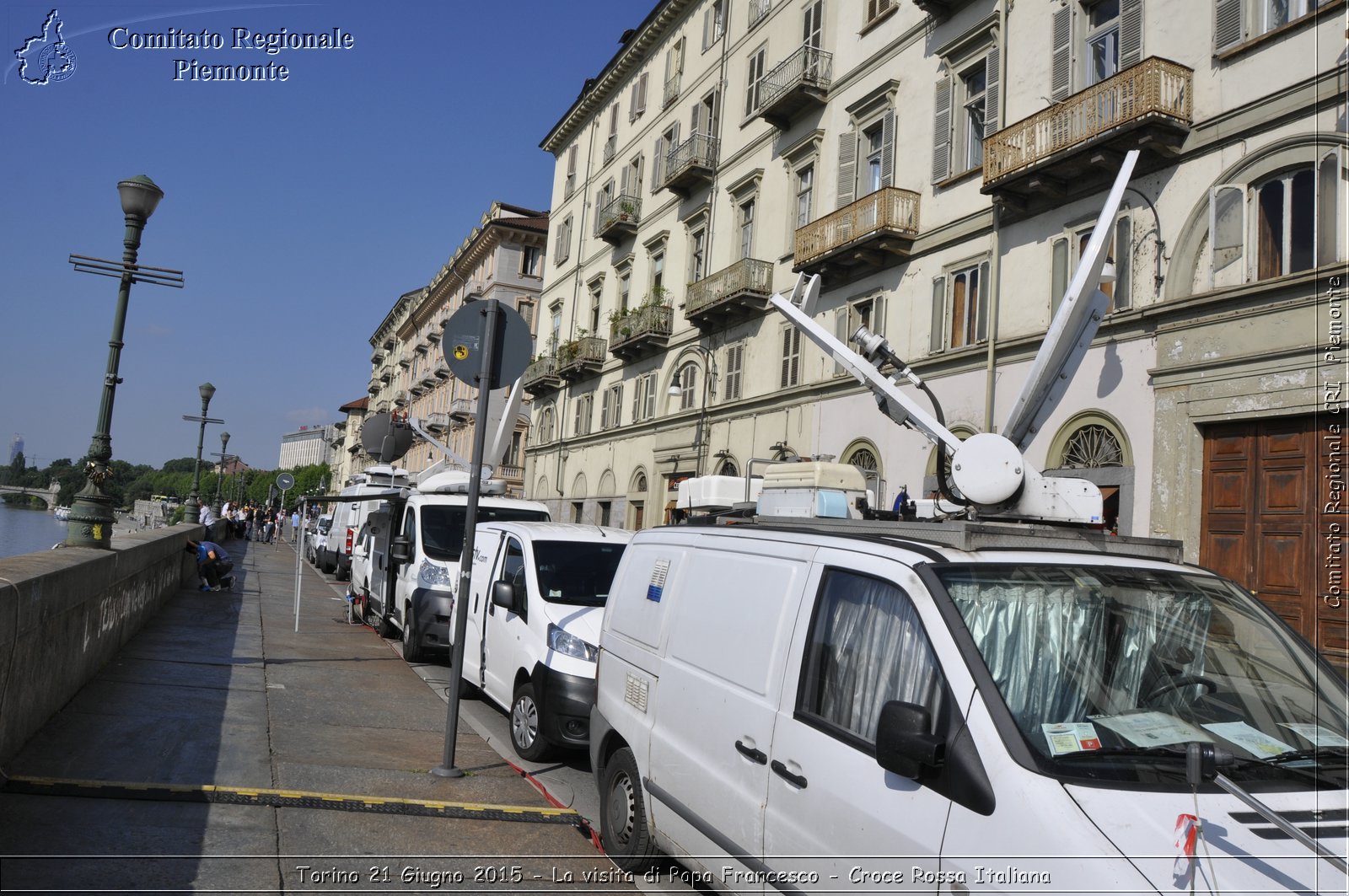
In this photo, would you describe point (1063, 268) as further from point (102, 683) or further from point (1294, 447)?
point (102, 683)

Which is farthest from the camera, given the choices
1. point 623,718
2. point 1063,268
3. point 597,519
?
point 597,519

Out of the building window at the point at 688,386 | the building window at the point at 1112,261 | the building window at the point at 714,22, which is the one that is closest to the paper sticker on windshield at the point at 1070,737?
the building window at the point at 1112,261

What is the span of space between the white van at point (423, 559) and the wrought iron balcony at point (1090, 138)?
32.1ft

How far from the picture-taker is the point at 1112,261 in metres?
15.2

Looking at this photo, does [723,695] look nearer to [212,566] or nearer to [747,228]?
[212,566]

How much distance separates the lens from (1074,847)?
265 cm

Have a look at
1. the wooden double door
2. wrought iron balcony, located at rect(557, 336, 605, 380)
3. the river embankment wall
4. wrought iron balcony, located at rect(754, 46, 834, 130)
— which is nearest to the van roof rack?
the river embankment wall

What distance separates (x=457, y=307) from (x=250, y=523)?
16.7 m

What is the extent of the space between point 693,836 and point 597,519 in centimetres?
3278

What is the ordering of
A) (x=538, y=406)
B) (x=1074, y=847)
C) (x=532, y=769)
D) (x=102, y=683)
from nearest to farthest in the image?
(x=1074, y=847)
(x=532, y=769)
(x=102, y=683)
(x=538, y=406)

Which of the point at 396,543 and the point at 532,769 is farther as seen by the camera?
the point at 396,543

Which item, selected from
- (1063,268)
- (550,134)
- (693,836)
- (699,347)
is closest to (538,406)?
(550,134)

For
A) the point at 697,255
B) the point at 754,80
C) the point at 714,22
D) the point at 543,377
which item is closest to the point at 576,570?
the point at 754,80

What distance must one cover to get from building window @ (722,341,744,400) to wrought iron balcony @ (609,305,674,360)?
13.6 feet
